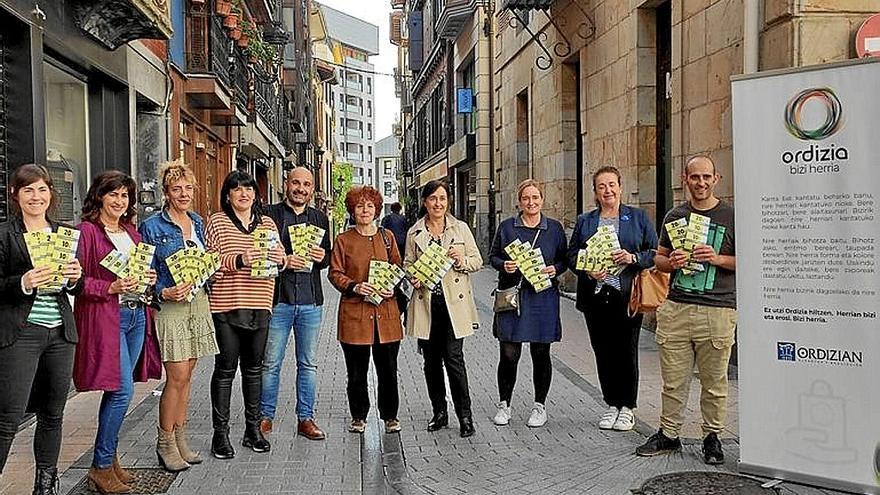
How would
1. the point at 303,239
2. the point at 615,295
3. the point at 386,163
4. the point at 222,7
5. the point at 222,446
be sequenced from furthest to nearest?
the point at 386,163 < the point at 222,7 < the point at 615,295 < the point at 303,239 < the point at 222,446

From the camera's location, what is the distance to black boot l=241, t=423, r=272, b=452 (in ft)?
21.8

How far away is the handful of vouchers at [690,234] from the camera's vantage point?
19.4 ft

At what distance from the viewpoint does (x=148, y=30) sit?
10305mm

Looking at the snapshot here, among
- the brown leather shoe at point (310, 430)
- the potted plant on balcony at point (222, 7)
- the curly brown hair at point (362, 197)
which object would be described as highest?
the potted plant on balcony at point (222, 7)

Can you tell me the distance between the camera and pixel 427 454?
6629 mm

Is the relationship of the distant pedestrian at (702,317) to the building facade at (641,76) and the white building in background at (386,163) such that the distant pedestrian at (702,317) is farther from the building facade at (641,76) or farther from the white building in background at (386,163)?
the white building in background at (386,163)

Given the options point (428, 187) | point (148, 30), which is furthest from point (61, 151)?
point (428, 187)

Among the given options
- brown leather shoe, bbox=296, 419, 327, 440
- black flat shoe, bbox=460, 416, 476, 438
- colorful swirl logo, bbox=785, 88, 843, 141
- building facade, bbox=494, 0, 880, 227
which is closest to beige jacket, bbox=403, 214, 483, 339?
black flat shoe, bbox=460, 416, 476, 438

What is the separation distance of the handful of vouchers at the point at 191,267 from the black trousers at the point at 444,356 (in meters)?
1.84

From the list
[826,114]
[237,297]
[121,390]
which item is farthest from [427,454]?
[826,114]

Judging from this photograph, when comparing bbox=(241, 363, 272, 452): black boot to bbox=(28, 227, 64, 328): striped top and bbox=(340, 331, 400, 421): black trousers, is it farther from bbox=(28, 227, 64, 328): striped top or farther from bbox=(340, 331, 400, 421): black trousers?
bbox=(28, 227, 64, 328): striped top

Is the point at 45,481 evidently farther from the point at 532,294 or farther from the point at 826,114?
the point at 826,114

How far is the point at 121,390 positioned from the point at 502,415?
124 inches

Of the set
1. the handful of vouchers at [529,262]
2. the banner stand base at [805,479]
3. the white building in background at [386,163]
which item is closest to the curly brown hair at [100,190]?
the handful of vouchers at [529,262]
